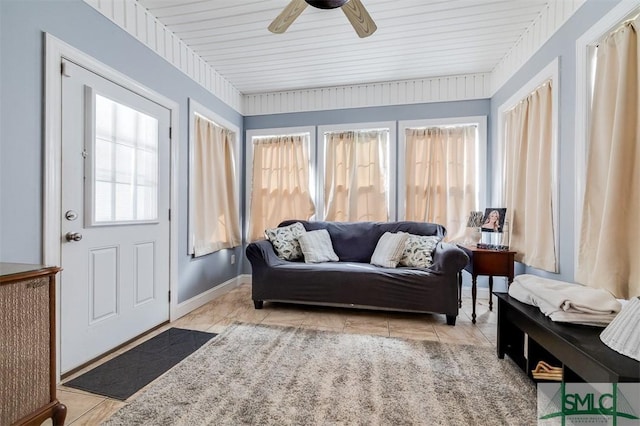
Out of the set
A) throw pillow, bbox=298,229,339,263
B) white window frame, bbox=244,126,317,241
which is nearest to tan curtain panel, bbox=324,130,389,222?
white window frame, bbox=244,126,317,241

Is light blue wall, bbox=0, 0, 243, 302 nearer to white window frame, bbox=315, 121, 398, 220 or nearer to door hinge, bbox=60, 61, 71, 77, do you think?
door hinge, bbox=60, 61, 71, 77

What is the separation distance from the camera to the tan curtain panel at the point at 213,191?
325 centimetres

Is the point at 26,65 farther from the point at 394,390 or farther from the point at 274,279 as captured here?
the point at 394,390

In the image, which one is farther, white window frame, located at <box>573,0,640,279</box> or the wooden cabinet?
white window frame, located at <box>573,0,640,279</box>

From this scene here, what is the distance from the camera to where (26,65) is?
162 cm

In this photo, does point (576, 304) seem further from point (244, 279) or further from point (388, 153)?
point (244, 279)

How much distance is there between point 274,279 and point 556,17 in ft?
10.8

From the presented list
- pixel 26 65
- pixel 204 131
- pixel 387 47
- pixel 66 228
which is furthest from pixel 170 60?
pixel 387 47

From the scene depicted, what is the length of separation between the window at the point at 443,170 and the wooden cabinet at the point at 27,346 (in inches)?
134

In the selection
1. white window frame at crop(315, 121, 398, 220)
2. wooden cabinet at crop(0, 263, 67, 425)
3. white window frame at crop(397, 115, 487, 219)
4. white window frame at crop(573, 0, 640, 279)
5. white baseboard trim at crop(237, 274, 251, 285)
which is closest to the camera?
wooden cabinet at crop(0, 263, 67, 425)

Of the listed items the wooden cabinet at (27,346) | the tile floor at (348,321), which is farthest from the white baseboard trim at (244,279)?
the wooden cabinet at (27,346)

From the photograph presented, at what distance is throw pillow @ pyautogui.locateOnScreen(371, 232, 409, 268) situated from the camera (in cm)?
307

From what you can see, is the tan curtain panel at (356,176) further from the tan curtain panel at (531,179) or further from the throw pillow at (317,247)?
the tan curtain panel at (531,179)

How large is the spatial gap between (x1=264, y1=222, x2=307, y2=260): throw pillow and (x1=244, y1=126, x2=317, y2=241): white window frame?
0.73 metres
